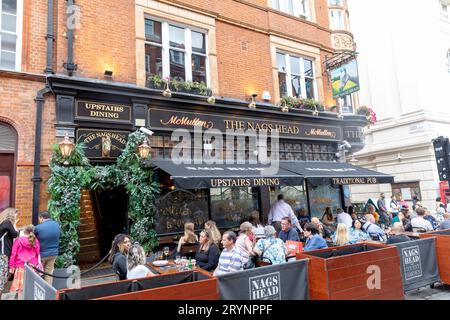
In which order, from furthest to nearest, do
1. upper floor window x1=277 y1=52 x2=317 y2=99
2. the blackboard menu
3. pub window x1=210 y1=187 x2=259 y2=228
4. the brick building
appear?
upper floor window x1=277 y1=52 x2=317 y2=99 < pub window x1=210 y1=187 x2=259 y2=228 < the blackboard menu < the brick building

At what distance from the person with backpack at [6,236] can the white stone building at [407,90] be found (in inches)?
796

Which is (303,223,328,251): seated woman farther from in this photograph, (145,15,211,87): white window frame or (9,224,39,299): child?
(145,15,211,87): white window frame

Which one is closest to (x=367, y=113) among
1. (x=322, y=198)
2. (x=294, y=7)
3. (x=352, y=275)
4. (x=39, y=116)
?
(x=322, y=198)

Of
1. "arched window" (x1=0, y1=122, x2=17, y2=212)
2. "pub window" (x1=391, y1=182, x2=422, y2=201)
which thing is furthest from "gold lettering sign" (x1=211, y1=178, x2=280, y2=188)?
"pub window" (x1=391, y1=182, x2=422, y2=201)

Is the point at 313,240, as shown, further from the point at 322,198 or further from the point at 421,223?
the point at 322,198

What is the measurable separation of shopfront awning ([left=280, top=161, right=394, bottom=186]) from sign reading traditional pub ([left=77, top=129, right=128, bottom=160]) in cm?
548

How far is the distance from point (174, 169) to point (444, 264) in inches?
251

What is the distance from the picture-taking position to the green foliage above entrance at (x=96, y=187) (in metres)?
7.14

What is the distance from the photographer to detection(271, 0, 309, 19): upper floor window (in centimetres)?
1314

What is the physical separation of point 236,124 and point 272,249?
5.55 metres

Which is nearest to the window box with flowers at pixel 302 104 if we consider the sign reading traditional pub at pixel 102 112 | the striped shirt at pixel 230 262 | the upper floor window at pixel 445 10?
the sign reading traditional pub at pixel 102 112

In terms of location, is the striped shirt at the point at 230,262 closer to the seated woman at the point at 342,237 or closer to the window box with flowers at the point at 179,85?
the seated woman at the point at 342,237

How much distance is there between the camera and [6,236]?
6.48 metres

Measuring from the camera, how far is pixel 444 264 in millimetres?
6410
